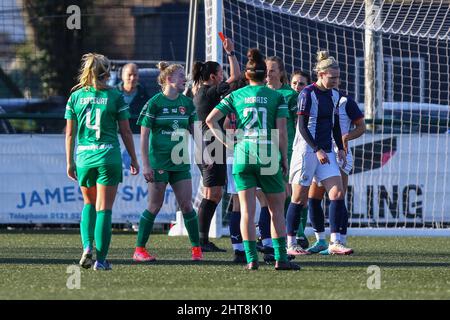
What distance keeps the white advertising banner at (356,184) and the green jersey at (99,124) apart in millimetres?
5836

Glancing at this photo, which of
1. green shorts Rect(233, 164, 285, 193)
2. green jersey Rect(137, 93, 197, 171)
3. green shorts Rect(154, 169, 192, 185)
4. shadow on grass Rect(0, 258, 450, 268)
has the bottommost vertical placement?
shadow on grass Rect(0, 258, 450, 268)

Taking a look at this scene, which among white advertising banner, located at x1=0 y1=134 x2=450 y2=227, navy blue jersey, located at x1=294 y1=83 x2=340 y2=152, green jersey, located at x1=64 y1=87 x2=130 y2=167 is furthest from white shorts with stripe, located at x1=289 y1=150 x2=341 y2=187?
white advertising banner, located at x1=0 y1=134 x2=450 y2=227

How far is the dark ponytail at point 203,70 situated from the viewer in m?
10.9

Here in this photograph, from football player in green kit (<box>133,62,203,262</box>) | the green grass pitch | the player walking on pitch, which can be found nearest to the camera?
the green grass pitch

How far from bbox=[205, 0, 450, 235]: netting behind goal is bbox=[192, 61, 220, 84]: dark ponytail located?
10.8 feet

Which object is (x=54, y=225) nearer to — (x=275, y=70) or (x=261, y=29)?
(x=261, y=29)

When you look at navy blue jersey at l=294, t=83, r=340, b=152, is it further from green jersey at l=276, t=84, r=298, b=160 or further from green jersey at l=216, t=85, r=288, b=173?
green jersey at l=216, t=85, r=288, b=173

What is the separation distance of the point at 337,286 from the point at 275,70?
3519mm

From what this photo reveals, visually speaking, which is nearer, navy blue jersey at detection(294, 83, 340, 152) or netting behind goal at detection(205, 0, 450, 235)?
navy blue jersey at detection(294, 83, 340, 152)

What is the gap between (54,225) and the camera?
619 inches

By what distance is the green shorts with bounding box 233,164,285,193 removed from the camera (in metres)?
9.14

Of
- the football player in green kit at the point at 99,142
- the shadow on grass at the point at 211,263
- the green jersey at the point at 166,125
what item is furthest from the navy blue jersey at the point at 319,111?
the football player in green kit at the point at 99,142

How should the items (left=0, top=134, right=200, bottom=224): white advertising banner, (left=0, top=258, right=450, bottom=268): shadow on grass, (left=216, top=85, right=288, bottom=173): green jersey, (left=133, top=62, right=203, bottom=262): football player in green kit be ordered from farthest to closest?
(left=0, top=134, right=200, bottom=224): white advertising banner, (left=133, top=62, right=203, bottom=262): football player in green kit, (left=0, top=258, right=450, bottom=268): shadow on grass, (left=216, top=85, right=288, bottom=173): green jersey
